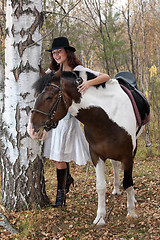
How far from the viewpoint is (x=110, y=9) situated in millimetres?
7328

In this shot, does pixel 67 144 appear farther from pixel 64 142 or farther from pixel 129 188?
pixel 129 188

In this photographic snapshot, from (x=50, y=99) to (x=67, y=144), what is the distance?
3.49 ft

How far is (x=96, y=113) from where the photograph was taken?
268 centimetres

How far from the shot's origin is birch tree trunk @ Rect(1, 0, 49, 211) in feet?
10.2

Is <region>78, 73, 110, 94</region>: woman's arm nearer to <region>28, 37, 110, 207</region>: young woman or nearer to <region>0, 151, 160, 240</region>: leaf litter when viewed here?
<region>28, 37, 110, 207</region>: young woman

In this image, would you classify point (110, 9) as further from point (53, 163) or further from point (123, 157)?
point (123, 157)

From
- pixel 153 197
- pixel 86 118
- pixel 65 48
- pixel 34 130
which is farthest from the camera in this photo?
pixel 153 197

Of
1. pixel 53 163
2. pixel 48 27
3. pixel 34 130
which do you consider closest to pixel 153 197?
pixel 34 130

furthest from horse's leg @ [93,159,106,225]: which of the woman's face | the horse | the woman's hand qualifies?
the woman's face

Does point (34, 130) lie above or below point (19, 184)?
above

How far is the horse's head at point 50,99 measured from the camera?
95.3 inches

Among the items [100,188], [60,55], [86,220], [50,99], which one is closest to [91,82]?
[50,99]

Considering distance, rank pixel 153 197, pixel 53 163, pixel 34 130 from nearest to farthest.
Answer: pixel 34 130 < pixel 153 197 < pixel 53 163

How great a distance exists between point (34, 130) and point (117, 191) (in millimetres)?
2218
